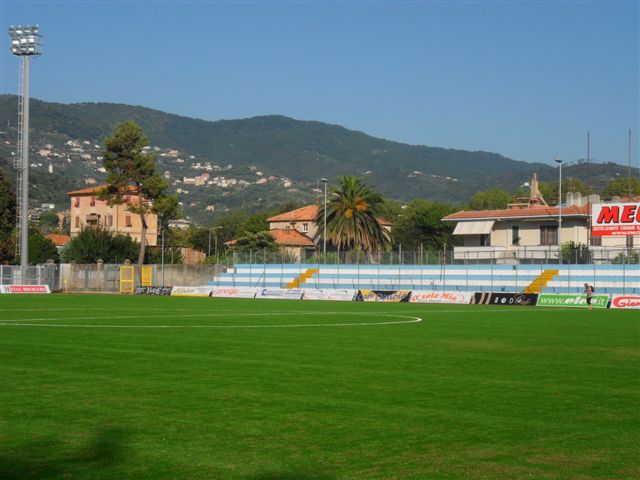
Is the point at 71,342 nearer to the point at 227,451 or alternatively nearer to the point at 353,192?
the point at 227,451

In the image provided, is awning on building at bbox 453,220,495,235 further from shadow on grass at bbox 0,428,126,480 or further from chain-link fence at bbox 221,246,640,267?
shadow on grass at bbox 0,428,126,480

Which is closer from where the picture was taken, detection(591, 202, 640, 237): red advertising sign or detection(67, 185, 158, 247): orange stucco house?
detection(591, 202, 640, 237): red advertising sign

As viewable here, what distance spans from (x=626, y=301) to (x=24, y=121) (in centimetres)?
5207

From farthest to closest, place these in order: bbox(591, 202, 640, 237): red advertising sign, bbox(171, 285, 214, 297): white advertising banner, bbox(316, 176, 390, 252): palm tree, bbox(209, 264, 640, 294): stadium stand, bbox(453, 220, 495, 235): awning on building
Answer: bbox(316, 176, 390, 252): palm tree
bbox(453, 220, 495, 235): awning on building
bbox(171, 285, 214, 297): white advertising banner
bbox(591, 202, 640, 237): red advertising sign
bbox(209, 264, 640, 294): stadium stand

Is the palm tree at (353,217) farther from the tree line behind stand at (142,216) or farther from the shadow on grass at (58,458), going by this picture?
the shadow on grass at (58,458)

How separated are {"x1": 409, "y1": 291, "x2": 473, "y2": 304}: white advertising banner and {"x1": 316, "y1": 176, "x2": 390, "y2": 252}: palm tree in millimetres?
Result: 44673

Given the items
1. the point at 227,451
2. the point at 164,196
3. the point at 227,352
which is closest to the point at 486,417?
the point at 227,451

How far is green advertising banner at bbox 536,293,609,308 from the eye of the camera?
56.2 metres

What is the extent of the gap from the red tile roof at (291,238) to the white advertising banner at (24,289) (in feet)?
182

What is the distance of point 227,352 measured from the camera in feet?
77.4

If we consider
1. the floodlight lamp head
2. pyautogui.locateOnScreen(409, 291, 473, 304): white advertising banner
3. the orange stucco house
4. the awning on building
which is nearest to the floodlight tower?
the floodlight lamp head

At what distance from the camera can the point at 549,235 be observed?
95.5m

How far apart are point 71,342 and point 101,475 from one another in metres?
16.7

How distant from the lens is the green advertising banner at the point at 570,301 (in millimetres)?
56188
